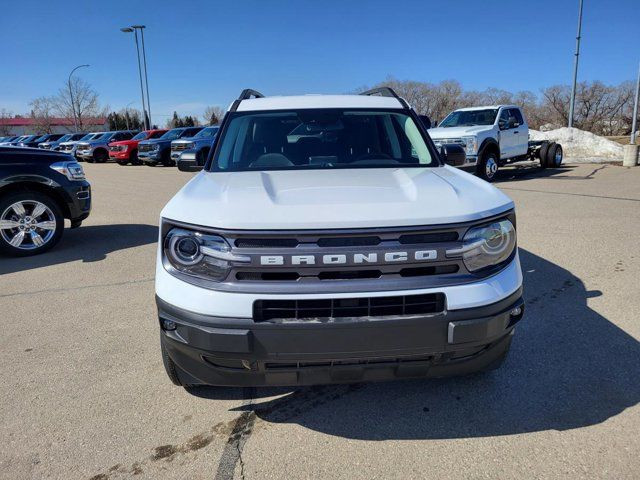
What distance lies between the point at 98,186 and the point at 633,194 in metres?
14.6

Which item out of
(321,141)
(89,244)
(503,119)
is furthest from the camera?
(503,119)

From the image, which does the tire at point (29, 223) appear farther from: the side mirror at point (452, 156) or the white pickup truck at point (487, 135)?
the white pickup truck at point (487, 135)

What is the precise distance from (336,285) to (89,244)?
6.14m

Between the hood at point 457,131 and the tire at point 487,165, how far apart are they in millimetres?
690

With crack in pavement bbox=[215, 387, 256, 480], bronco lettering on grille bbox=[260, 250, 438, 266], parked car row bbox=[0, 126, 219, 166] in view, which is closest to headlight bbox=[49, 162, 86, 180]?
crack in pavement bbox=[215, 387, 256, 480]

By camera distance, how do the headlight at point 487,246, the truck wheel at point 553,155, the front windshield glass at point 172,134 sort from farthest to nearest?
the front windshield glass at point 172,134 < the truck wheel at point 553,155 < the headlight at point 487,246

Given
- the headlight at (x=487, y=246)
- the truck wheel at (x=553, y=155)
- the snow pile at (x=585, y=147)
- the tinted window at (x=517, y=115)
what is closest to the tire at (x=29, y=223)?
the headlight at (x=487, y=246)

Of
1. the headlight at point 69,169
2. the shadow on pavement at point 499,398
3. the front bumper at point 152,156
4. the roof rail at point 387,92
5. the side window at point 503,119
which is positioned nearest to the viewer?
the shadow on pavement at point 499,398

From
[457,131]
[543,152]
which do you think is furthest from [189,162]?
[543,152]

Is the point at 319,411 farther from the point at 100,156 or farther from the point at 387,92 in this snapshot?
the point at 100,156

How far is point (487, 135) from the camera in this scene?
44.0ft

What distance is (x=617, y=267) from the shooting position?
18.0 feet

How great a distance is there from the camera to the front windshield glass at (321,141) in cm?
378

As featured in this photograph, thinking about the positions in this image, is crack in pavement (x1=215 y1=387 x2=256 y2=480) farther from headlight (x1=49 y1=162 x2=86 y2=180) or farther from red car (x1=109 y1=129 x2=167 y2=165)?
red car (x1=109 y1=129 x2=167 y2=165)
